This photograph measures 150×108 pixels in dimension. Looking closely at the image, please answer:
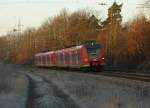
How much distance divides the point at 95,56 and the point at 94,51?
0.55 metres

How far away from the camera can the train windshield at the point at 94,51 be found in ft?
165

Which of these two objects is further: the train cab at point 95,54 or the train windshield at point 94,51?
the train windshield at point 94,51

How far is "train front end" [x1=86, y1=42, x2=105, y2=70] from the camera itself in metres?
49.7

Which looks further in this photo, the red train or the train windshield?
the train windshield

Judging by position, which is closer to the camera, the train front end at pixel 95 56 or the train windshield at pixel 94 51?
the train front end at pixel 95 56

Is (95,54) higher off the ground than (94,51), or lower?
lower

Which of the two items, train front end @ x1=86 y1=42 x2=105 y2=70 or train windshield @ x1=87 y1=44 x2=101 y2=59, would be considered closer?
train front end @ x1=86 y1=42 x2=105 y2=70

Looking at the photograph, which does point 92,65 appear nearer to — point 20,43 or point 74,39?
point 74,39

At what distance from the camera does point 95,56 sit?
50844 mm

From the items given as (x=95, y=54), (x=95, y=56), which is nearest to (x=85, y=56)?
(x=95, y=56)

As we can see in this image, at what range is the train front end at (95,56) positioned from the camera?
49719 millimetres

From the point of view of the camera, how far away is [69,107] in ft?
60.6

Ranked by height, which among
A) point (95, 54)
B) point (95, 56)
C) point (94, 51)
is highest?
point (94, 51)

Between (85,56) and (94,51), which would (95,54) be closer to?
(94,51)
